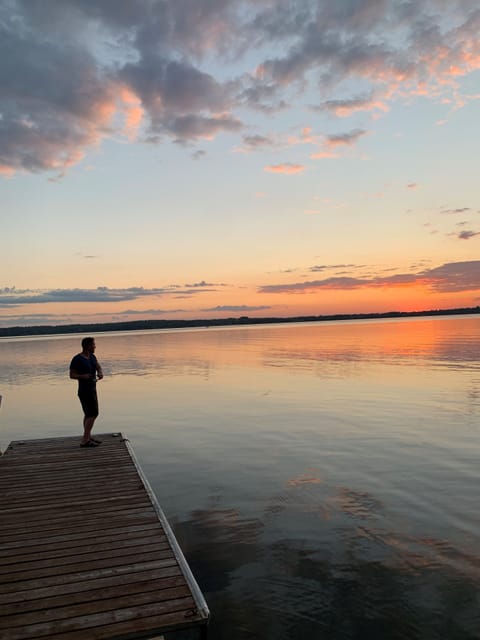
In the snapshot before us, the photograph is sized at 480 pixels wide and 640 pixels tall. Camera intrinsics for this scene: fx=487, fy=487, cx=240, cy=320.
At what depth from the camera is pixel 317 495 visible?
11.0 m

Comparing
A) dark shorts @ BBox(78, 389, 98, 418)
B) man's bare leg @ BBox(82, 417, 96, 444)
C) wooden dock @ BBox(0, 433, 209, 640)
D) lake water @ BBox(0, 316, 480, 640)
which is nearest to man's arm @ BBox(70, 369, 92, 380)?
dark shorts @ BBox(78, 389, 98, 418)

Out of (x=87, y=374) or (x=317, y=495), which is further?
(x=87, y=374)

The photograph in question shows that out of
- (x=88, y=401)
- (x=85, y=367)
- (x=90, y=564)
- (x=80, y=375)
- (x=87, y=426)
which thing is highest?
(x=85, y=367)

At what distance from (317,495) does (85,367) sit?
6.24 m

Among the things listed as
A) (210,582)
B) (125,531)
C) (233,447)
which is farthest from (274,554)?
(233,447)

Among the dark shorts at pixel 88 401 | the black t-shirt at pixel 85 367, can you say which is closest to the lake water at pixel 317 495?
the dark shorts at pixel 88 401

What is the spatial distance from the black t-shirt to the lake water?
9.87 ft

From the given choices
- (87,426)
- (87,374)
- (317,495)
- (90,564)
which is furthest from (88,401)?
(90,564)

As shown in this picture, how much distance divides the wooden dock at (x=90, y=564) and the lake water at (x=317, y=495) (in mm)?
1249

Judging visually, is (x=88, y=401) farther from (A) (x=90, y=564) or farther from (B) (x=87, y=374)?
(A) (x=90, y=564)

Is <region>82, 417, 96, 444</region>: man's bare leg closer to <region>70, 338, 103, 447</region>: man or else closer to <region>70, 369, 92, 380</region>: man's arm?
<region>70, 338, 103, 447</region>: man

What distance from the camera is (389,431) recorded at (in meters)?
16.8

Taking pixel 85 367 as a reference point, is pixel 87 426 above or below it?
below

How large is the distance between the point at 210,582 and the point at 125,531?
156 cm
